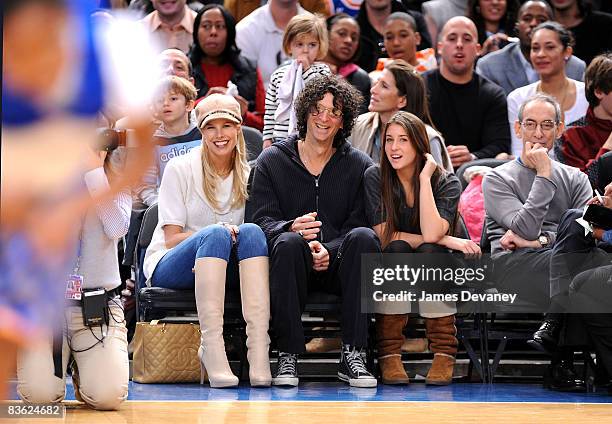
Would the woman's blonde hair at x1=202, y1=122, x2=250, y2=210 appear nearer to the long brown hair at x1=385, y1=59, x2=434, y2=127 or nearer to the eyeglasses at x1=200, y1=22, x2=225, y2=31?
the long brown hair at x1=385, y1=59, x2=434, y2=127

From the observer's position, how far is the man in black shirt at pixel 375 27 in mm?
7820

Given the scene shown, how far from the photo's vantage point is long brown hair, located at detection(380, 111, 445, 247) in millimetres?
5449

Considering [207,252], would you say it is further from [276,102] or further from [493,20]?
[493,20]

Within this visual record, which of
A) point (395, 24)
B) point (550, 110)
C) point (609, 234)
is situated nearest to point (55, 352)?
point (609, 234)

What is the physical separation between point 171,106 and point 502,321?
2.22 m

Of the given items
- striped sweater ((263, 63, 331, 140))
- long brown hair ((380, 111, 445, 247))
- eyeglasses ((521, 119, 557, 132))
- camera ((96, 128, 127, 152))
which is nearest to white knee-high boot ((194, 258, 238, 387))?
long brown hair ((380, 111, 445, 247))

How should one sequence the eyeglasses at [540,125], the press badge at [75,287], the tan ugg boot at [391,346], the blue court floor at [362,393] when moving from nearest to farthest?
1. the press badge at [75,287]
2. the blue court floor at [362,393]
3. the tan ugg boot at [391,346]
4. the eyeglasses at [540,125]

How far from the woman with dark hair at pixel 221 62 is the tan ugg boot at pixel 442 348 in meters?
2.34

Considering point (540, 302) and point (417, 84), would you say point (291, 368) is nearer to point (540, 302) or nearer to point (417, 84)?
point (540, 302)

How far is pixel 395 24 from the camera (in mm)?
7344

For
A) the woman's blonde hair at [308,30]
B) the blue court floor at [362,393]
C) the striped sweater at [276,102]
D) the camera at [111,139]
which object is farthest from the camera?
the woman's blonde hair at [308,30]

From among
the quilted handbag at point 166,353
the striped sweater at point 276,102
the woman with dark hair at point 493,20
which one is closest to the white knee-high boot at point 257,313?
the quilted handbag at point 166,353

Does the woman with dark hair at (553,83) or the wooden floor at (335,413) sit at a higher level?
the woman with dark hair at (553,83)

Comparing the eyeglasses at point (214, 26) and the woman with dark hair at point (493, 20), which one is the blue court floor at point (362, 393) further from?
the woman with dark hair at point (493, 20)
